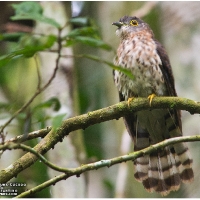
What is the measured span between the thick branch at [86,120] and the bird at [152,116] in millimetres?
420

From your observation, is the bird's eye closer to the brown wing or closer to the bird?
the bird

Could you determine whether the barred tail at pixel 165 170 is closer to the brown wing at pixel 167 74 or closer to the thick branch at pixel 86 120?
the brown wing at pixel 167 74

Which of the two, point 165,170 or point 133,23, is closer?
point 165,170

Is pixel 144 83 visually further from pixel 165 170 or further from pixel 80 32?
pixel 80 32

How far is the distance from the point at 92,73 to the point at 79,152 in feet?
7.14

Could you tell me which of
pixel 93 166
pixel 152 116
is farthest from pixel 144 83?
pixel 93 166

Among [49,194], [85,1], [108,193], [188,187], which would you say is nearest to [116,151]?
[108,193]

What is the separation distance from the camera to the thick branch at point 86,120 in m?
2.62

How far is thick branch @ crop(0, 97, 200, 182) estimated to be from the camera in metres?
2.62

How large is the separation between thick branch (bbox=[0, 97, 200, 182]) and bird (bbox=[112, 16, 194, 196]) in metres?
0.42

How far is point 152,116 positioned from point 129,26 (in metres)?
0.95

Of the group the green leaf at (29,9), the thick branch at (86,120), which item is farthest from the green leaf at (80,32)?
the thick branch at (86,120)

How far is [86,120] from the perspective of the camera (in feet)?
9.43

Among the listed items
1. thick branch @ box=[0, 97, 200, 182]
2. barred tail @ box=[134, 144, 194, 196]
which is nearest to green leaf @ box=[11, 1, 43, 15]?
thick branch @ box=[0, 97, 200, 182]
